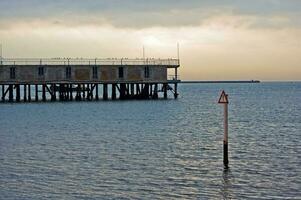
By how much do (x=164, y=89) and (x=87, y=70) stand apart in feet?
38.2

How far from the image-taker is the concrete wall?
263ft

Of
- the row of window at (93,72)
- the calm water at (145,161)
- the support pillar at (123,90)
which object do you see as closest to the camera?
the calm water at (145,161)

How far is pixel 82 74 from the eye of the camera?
81.6 metres

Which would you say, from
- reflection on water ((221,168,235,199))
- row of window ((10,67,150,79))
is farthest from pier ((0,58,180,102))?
reflection on water ((221,168,235,199))

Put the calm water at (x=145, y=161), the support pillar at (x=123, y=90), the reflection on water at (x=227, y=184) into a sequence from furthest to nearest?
the support pillar at (x=123, y=90), the calm water at (x=145, y=161), the reflection on water at (x=227, y=184)

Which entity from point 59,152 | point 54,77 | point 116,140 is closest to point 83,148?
point 59,152

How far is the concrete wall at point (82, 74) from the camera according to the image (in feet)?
263

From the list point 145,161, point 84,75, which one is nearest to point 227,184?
point 145,161

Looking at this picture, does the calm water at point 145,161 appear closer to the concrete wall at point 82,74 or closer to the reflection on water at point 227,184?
the reflection on water at point 227,184

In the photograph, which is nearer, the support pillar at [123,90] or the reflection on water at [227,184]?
the reflection on water at [227,184]

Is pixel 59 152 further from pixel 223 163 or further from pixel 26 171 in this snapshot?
pixel 223 163

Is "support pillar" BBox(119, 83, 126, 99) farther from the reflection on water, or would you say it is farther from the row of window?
the reflection on water

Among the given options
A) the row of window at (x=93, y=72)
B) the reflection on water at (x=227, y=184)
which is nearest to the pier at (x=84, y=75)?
the row of window at (x=93, y=72)

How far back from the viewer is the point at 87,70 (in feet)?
268
